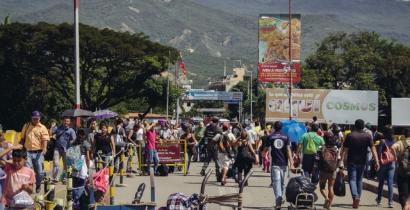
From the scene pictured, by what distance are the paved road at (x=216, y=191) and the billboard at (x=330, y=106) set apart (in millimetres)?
19752

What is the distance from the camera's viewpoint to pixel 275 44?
3938 cm

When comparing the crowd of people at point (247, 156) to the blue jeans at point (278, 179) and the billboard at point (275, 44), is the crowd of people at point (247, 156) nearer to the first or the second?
the blue jeans at point (278, 179)

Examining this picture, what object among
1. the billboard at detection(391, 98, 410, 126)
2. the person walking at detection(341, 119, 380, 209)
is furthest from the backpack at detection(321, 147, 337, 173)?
the billboard at detection(391, 98, 410, 126)

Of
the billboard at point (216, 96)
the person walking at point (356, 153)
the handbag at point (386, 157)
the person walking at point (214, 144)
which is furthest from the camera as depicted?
the billboard at point (216, 96)

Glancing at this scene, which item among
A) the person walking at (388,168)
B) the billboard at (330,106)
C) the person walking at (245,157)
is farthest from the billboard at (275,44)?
the person walking at (388,168)

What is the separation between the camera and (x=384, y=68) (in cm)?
8050

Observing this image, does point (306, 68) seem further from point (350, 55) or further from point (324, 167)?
point (324, 167)

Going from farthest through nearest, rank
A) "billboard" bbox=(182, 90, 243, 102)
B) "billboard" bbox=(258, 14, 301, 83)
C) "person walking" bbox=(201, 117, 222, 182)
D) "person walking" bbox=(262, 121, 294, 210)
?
1. "billboard" bbox=(182, 90, 243, 102)
2. "billboard" bbox=(258, 14, 301, 83)
3. "person walking" bbox=(201, 117, 222, 182)
4. "person walking" bbox=(262, 121, 294, 210)

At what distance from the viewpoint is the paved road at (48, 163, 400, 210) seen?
16.2 meters

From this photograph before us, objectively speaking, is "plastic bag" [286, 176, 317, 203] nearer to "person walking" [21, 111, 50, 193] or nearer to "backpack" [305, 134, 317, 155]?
"backpack" [305, 134, 317, 155]

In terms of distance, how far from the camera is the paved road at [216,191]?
53.3ft

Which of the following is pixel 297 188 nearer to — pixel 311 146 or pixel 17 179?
pixel 17 179

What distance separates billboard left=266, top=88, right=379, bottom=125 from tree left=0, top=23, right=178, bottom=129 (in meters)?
24.7

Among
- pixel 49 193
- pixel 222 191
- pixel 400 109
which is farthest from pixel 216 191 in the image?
pixel 400 109
